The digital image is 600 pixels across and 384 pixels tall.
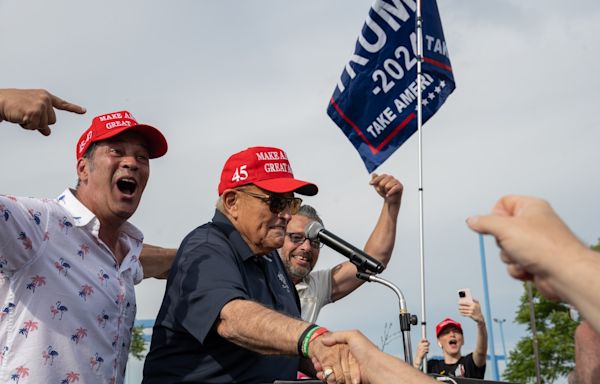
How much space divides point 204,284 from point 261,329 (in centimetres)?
39

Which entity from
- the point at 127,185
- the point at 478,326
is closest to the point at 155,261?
the point at 127,185

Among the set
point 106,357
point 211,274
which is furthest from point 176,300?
point 106,357

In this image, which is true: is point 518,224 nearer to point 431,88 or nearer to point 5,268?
point 5,268

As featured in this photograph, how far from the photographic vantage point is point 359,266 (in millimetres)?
3922

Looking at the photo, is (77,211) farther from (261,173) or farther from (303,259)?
(303,259)

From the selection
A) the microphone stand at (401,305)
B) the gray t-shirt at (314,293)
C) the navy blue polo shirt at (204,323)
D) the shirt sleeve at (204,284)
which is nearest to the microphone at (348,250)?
the microphone stand at (401,305)

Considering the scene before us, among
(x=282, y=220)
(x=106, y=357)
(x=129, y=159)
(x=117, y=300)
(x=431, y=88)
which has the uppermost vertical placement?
(x=431, y=88)

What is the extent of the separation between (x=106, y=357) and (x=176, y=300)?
1.51 ft

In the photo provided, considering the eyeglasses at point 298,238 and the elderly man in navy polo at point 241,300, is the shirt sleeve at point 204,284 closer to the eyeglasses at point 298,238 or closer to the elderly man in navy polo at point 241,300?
the elderly man in navy polo at point 241,300

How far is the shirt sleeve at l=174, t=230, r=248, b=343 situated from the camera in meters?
3.13

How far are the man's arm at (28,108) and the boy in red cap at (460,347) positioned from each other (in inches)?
201

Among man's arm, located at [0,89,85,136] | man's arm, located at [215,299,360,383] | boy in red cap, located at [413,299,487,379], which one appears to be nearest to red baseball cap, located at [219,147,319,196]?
man's arm, located at [215,299,360,383]

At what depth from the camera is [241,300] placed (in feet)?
10.2

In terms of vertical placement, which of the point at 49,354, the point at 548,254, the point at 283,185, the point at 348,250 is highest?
the point at 283,185
